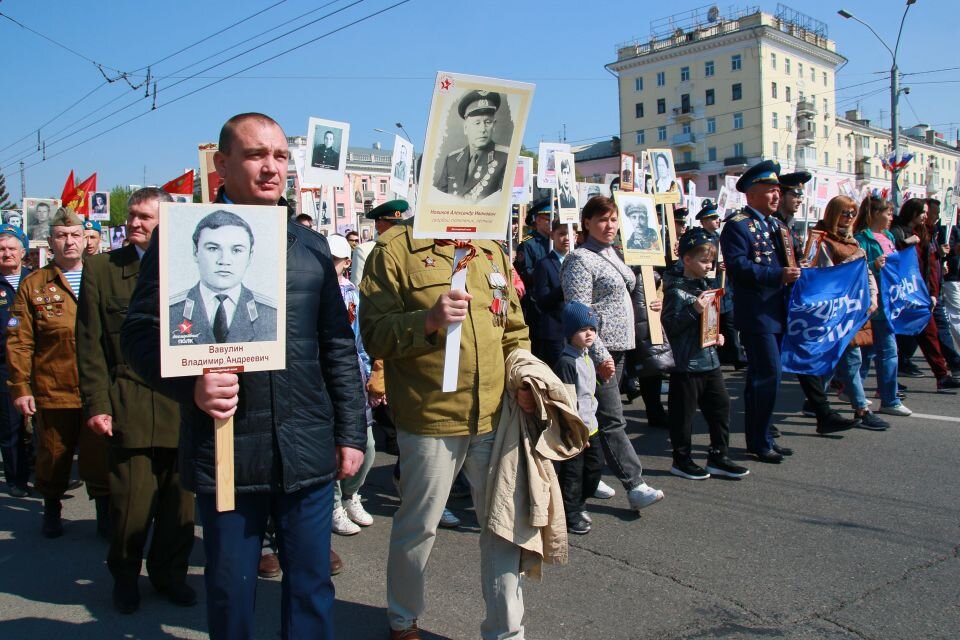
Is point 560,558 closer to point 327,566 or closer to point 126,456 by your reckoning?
point 327,566

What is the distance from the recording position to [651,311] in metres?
5.46

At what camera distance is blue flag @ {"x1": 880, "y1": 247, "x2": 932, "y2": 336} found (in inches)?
293

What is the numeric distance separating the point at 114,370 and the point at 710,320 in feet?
12.5

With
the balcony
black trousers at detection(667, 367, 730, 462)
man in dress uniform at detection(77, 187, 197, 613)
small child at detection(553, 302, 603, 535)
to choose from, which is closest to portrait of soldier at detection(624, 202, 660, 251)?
black trousers at detection(667, 367, 730, 462)

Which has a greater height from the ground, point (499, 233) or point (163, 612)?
point (499, 233)

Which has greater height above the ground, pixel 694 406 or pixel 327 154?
pixel 327 154

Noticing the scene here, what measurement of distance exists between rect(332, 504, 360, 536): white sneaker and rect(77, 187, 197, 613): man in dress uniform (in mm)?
981

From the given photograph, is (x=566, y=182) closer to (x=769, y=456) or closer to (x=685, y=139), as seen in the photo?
(x=769, y=456)

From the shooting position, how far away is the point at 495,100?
2.86 metres

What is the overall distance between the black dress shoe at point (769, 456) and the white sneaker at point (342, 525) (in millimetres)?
3103

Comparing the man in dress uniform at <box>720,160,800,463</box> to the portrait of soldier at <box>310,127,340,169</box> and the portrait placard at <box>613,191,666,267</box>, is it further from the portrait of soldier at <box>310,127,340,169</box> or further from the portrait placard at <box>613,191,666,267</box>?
the portrait of soldier at <box>310,127,340,169</box>

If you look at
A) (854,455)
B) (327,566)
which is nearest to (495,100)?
(327,566)

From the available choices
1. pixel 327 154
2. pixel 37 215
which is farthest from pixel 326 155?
pixel 37 215

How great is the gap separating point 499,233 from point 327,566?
1.34 metres
